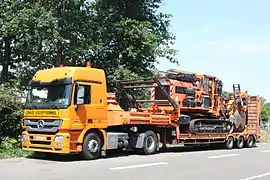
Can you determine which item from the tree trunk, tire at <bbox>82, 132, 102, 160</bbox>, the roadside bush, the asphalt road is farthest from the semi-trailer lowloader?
the tree trunk

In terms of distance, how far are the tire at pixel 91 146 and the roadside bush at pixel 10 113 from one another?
14.0 feet

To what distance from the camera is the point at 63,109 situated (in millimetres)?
14766

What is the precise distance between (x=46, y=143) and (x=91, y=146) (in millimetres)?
1634

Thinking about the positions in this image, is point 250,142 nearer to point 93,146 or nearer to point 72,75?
point 93,146

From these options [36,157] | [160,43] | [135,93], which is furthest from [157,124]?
[160,43]

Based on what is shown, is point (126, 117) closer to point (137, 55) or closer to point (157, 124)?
point (157, 124)

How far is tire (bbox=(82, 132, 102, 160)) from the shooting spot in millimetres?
15430

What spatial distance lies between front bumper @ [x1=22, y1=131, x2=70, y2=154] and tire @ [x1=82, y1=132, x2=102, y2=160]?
88 cm

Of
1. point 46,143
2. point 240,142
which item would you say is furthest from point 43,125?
point 240,142

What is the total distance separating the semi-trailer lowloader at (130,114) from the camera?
1503 centimetres

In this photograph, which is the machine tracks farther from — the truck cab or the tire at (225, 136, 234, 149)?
the truck cab

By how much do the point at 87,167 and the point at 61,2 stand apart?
560 inches

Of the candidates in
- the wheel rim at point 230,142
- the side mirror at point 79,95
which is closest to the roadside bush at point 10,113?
the side mirror at point 79,95

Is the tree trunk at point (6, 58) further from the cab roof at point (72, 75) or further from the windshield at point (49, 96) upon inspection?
the windshield at point (49, 96)
